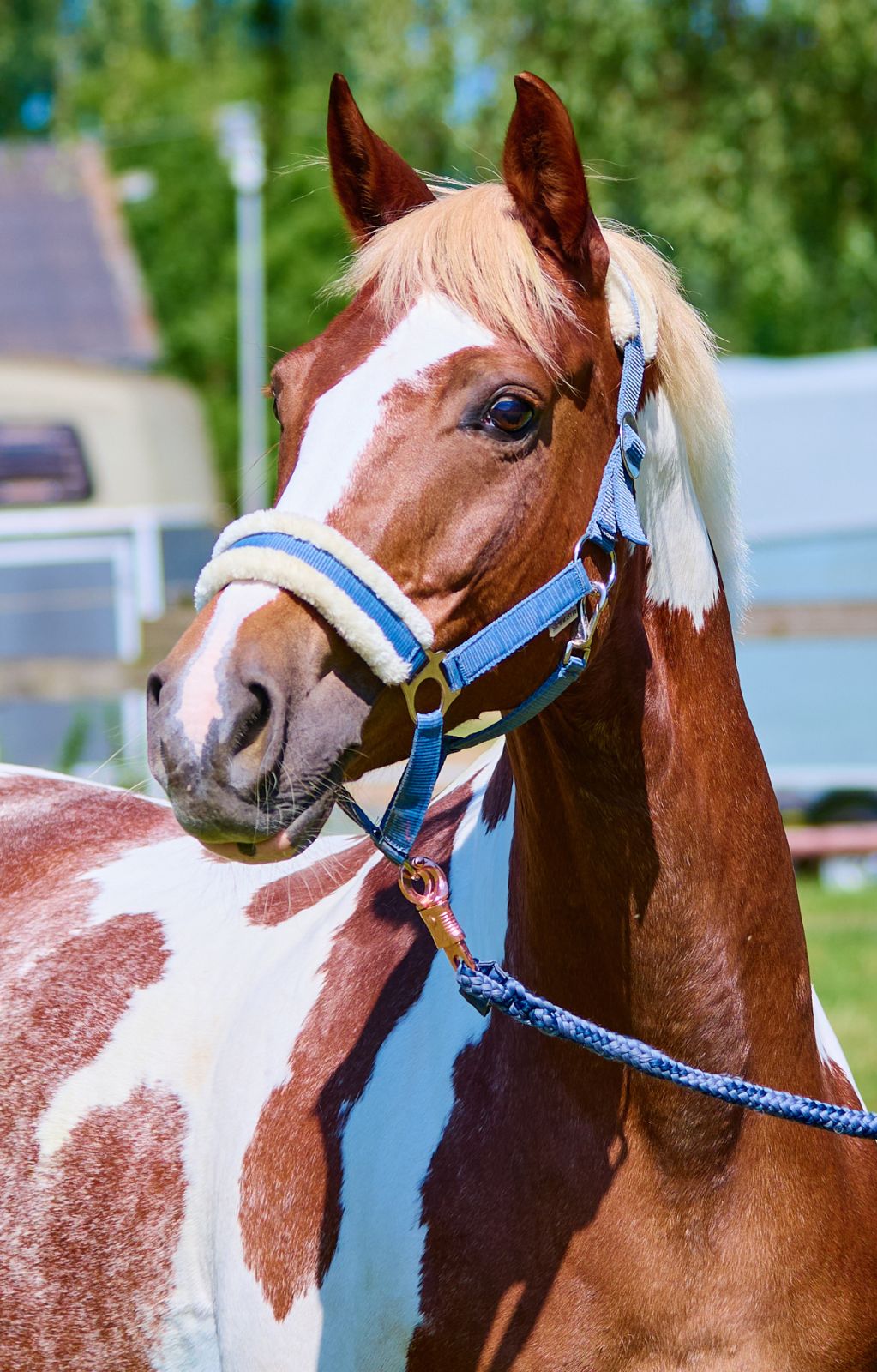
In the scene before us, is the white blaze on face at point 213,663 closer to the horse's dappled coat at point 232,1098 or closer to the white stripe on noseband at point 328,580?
the white stripe on noseband at point 328,580

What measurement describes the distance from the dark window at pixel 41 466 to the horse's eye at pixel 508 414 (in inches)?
549

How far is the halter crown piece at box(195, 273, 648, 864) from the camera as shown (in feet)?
5.68

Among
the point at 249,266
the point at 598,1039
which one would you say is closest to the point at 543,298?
the point at 598,1039

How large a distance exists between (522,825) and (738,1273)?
Answer: 0.66 meters

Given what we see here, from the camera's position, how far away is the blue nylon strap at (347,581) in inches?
68.1

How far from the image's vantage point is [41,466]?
15859 millimetres

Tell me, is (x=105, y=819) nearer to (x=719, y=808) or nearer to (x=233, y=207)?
(x=719, y=808)

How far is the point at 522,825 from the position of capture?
2.11 meters

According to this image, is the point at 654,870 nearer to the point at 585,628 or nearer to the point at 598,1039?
the point at 598,1039

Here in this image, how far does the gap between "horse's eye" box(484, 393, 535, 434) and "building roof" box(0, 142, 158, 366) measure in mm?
22569

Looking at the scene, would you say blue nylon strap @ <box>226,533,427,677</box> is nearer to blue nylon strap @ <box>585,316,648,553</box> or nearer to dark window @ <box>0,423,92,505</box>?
blue nylon strap @ <box>585,316,648,553</box>

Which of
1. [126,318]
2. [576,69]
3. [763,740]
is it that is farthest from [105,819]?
[126,318]

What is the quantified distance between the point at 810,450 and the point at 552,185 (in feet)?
28.5

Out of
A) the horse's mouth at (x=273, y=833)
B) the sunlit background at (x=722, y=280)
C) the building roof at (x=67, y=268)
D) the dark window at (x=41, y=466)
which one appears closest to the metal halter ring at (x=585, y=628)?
the horse's mouth at (x=273, y=833)
